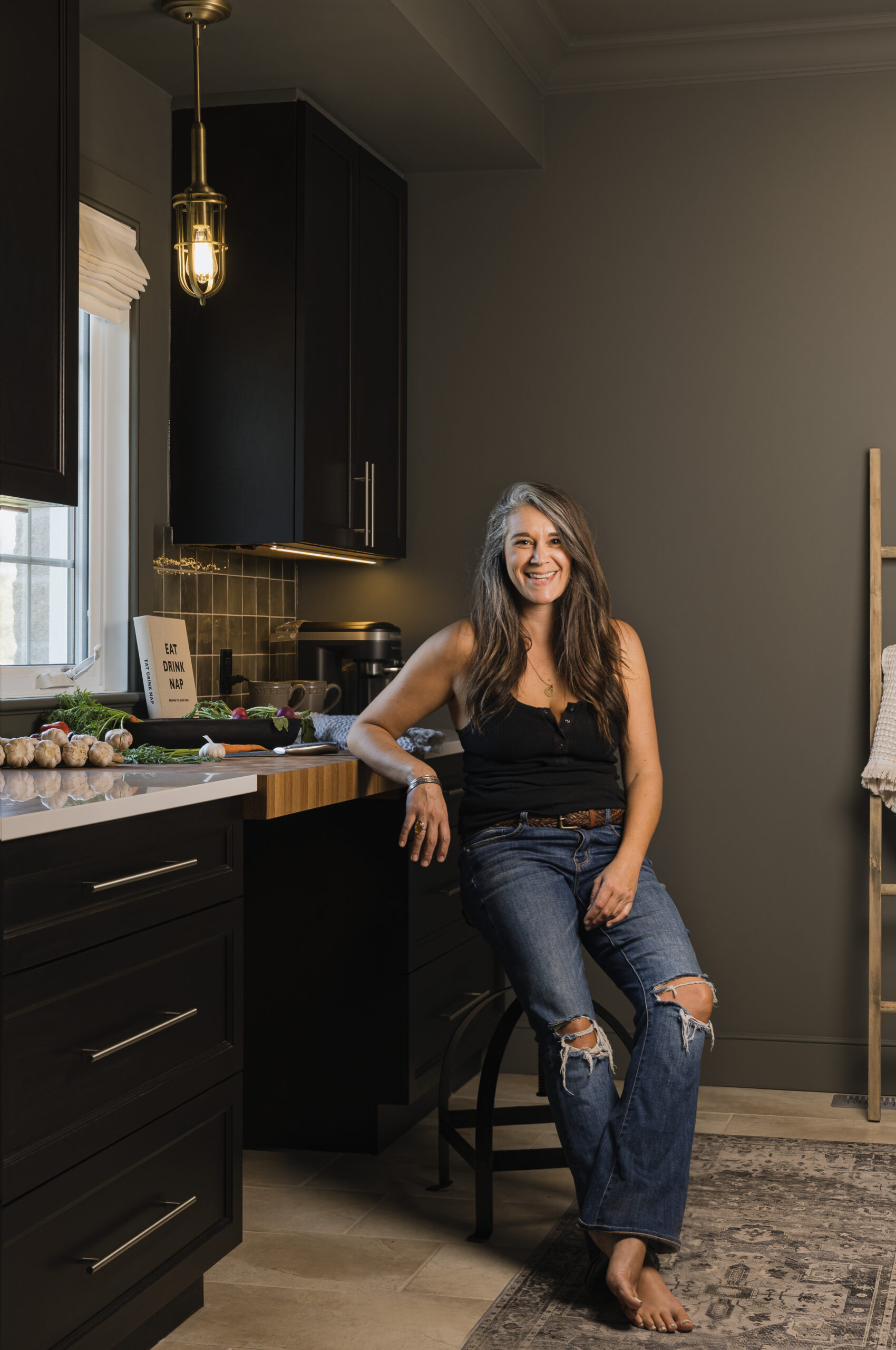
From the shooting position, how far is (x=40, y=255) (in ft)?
7.21

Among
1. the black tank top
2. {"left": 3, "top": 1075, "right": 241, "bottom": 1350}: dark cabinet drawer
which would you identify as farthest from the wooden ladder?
{"left": 3, "top": 1075, "right": 241, "bottom": 1350}: dark cabinet drawer

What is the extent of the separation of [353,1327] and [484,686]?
1091 millimetres

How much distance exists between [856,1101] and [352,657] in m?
1.74

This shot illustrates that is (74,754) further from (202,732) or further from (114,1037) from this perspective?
(114,1037)

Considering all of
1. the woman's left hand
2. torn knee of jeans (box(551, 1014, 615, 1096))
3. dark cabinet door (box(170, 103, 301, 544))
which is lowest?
torn knee of jeans (box(551, 1014, 615, 1096))

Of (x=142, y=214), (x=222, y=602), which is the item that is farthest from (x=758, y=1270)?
(x=142, y=214)

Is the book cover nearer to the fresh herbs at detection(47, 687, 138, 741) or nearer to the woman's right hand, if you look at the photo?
the fresh herbs at detection(47, 687, 138, 741)

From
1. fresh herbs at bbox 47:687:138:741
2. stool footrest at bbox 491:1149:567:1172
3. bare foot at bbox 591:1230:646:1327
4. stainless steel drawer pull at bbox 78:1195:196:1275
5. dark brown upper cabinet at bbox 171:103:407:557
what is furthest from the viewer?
dark brown upper cabinet at bbox 171:103:407:557

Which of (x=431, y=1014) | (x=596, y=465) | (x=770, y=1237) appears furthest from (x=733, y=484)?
(x=770, y=1237)

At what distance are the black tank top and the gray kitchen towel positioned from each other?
28cm

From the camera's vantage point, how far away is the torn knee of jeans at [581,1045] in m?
2.21

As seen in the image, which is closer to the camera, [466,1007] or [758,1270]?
[758,1270]

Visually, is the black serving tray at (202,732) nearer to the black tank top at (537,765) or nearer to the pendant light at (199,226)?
the black tank top at (537,765)

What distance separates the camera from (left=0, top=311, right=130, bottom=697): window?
2812mm
